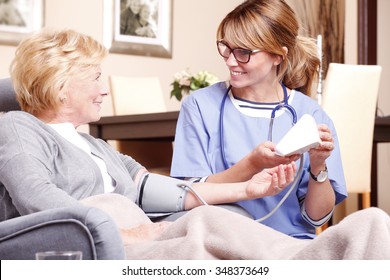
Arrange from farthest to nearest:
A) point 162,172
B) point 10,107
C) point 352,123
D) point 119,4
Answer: point 119,4, point 162,172, point 352,123, point 10,107

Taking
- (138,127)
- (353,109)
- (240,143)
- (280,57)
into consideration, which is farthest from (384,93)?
(240,143)

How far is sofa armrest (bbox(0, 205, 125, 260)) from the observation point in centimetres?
128

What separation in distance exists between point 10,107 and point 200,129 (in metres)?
0.52

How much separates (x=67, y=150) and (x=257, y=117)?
0.56 m

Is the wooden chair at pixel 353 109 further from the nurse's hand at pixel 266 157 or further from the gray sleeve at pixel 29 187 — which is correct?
the gray sleeve at pixel 29 187

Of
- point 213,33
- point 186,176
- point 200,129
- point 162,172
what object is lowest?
A: point 162,172

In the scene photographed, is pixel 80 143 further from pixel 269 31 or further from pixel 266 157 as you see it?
pixel 269 31

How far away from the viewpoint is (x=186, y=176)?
203 centimetres

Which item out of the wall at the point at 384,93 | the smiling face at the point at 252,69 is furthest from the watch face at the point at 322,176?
the wall at the point at 384,93

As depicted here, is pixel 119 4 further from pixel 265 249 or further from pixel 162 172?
pixel 265 249

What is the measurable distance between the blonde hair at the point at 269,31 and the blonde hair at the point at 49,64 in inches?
15.6

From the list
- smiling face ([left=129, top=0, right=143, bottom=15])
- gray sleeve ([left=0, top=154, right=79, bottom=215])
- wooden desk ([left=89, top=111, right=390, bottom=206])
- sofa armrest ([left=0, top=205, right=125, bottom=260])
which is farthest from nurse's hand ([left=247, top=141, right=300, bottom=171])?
smiling face ([left=129, top=0, right=143, bottom=15])
